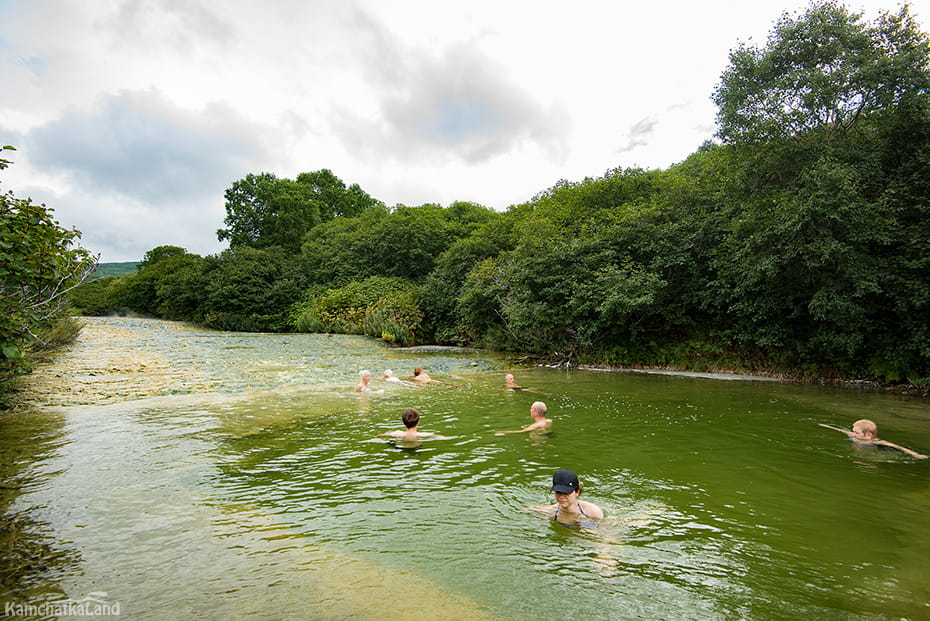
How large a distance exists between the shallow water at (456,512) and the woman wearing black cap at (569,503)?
0.19 meters

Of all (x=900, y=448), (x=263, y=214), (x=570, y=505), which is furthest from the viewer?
(x=263, y=214)

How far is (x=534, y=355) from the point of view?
25547mm

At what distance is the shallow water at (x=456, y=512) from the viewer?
13.7 ft

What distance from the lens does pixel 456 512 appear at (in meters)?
6.05

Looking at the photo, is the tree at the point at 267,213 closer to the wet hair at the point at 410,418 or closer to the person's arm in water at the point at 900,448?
the wet hair at the point at 410,418

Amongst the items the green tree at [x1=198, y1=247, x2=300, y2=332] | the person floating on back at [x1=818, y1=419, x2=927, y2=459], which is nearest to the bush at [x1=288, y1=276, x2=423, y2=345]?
the green tree at [x1=198, y1=247, x2=300, y2=332]

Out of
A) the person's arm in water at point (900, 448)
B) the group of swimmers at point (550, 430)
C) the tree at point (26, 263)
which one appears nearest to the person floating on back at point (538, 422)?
the group of swimmers at point (550, 430)

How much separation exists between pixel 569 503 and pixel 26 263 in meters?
Result: 8.44

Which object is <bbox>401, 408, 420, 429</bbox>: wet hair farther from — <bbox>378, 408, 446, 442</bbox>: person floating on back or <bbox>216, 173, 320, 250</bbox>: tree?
<bbox>216, 173, 320, 250</bbox>: tree

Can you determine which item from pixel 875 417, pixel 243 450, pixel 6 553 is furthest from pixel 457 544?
pixel 875 417

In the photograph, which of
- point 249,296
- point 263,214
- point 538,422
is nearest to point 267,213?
point 263,214

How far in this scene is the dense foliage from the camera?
49.4ft

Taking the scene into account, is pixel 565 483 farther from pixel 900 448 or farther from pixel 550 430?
pixel 900 448

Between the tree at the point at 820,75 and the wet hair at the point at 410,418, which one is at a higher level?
the tree at the point at 820,75
